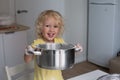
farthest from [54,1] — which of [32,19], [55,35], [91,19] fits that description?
[55,35]

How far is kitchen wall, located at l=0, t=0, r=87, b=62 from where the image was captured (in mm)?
3335

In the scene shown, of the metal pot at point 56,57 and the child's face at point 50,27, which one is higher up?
the child's face at point 50,27

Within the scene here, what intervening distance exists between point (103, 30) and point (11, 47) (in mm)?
1439

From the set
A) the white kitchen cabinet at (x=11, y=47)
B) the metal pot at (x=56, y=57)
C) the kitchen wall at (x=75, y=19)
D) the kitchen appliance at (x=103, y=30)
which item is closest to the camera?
the metal pot at (x=56, y=57)

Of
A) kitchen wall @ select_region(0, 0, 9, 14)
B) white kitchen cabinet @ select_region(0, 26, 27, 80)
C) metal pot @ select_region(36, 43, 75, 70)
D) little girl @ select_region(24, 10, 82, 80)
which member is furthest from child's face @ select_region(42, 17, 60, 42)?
kitchen wall @ select_region(0, 0, 9, 14)

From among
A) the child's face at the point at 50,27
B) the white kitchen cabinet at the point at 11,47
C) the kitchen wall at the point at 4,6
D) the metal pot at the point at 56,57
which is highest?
the kitchen wall at the point at 4,6

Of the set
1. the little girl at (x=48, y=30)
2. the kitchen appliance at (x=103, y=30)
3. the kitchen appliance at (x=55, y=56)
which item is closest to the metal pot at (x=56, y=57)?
the kitchen appliance at (x=55, y=56)

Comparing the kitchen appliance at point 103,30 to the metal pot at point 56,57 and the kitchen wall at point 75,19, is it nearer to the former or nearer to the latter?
the kitchen wall at point 75,19

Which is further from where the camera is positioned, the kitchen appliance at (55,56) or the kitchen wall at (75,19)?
the kitchen wall at (75,19)

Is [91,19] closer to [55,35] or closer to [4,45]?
[4,45]

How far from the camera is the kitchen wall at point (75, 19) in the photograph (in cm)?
333

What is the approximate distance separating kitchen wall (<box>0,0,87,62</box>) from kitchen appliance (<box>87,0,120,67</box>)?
121 mm

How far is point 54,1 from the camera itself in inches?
123

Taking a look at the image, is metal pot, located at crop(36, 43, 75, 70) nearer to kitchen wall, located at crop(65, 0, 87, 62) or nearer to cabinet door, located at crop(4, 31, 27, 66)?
cabinet door, located at crop(4, 31, 27, 66)
